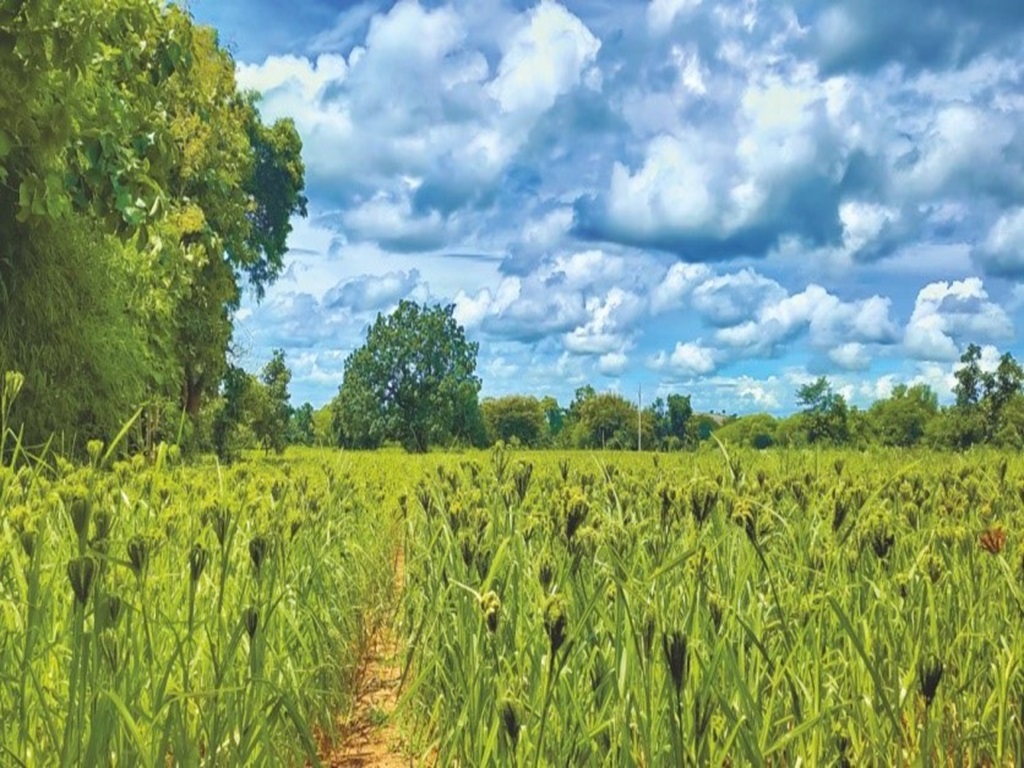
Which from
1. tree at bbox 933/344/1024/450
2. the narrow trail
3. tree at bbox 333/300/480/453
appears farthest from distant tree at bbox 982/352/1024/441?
the narrow trail

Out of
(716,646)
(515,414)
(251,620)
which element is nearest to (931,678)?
(716,646)

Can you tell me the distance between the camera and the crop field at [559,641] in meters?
1.71

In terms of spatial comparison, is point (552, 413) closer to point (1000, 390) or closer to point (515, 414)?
point (515, 414)

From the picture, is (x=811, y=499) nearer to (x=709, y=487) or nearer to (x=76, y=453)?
(x=709, y=487)

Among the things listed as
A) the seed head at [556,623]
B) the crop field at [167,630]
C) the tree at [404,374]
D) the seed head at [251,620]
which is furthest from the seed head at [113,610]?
the tree at [404,374]

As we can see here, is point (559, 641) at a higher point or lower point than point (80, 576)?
lower

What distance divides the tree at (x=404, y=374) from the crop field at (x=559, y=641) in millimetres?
46548

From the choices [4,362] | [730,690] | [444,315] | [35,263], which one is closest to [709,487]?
[730,690]

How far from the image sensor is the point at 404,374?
51.1 meters

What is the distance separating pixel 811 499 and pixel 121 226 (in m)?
5.90

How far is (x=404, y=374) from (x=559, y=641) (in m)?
50.1

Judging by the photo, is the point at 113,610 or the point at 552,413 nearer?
the point at 113,610

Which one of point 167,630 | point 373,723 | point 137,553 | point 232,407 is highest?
point 232,407

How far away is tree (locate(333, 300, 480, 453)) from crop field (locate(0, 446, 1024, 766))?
46.5 metres
